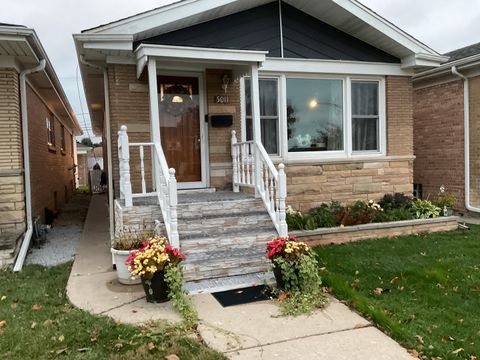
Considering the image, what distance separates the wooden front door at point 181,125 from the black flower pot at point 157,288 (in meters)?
3.17

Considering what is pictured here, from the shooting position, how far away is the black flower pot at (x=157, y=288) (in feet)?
14.1

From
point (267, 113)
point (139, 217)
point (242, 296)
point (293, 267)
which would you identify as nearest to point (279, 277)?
point (293, 267)

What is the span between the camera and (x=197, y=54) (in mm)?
5988

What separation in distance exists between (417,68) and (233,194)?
4826 mm

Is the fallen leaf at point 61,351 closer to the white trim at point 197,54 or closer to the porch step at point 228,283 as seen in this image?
the porch step at point 228,283

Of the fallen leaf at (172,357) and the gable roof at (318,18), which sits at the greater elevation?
the gable roof at (318,18)

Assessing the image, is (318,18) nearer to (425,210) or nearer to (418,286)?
(425,210)

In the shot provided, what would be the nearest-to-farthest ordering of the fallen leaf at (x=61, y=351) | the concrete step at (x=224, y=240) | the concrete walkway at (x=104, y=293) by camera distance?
the fallen leaf at (x=61, y=351) < the concrete walkway at (x=104, y=293) < the concrete step at (x=224, y=240)

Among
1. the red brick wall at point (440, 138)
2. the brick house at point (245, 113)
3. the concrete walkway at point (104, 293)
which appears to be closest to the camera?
the concrete walkway at point (104, 293)

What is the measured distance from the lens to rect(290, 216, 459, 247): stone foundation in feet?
21.6

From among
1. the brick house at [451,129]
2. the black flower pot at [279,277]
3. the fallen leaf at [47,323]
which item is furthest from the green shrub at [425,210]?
the fallen leaf at [47,323]

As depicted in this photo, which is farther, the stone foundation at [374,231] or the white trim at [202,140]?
the white trim at [202,140]

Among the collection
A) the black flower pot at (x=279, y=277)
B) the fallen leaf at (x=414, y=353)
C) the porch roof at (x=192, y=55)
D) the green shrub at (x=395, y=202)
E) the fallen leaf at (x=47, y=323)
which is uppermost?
the porch roof at (x=192, y=55)

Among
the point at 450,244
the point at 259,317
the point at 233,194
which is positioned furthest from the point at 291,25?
the point at 259,317
